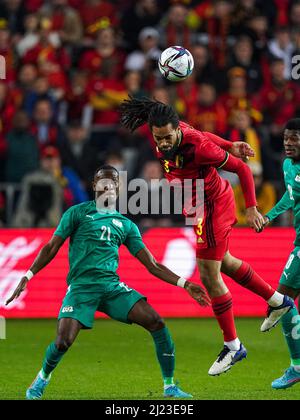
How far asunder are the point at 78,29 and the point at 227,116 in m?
3.55

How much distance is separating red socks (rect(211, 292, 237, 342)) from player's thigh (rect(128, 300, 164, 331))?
40.2 inches

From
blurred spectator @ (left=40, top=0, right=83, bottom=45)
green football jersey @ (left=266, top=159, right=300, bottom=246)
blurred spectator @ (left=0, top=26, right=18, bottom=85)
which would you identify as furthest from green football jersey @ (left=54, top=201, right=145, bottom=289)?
blurred spectator @ (left=40, top=0, right=83, bottom=45)

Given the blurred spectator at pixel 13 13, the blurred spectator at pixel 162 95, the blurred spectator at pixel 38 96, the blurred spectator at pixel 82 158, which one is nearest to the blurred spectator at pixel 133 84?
the blurred spectator at pixel 162 95

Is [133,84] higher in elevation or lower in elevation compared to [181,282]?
higher

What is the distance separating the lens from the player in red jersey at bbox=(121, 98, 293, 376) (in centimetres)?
914

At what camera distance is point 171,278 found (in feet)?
28.1

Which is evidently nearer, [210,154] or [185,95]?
[210,154]

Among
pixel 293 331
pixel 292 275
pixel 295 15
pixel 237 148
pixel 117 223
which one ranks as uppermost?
pixel 295 15

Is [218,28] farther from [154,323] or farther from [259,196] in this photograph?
[154,323]

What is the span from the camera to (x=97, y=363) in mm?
10938

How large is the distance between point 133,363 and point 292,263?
2223mm

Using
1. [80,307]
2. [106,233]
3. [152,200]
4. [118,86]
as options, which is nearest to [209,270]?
[106,233]
